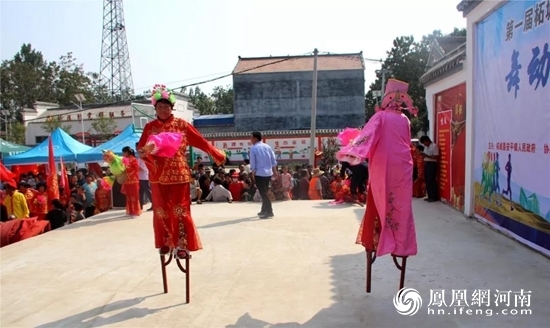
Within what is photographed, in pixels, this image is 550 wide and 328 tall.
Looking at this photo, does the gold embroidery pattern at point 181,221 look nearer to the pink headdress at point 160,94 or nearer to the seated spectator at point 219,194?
the pink headdress at point 160,94

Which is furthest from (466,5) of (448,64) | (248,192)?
(248,192)

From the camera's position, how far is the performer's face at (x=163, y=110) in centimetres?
429

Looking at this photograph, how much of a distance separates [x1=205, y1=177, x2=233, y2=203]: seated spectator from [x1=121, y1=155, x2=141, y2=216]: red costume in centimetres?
202

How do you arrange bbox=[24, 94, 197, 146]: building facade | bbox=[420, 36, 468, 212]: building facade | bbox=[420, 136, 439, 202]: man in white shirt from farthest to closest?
bbox=[24, 94, 197, 146]: building facade
bbox=[420, 136, 439, 202]: man in white shirt
bbox=[420, 36, 468, 212]: building facade

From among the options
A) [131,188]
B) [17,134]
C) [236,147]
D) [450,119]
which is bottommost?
[131,188]

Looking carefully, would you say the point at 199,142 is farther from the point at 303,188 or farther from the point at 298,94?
the point at 298,94

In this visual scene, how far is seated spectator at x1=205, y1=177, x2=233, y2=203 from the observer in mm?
10430

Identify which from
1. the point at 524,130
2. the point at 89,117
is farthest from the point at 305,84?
the point at 524,130

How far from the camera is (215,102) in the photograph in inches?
2078

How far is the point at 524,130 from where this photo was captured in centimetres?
521

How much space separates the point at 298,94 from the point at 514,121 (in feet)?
92.2

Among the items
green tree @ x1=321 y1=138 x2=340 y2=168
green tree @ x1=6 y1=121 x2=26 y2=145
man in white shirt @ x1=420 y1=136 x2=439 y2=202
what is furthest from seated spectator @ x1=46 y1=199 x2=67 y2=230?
green tree @ x1=6 y1=121 x2=26 y2=145

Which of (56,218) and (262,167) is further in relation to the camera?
(56,218)

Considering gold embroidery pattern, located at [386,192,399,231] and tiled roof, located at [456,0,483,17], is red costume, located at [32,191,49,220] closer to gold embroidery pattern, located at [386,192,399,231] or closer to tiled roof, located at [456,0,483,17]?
gold embroidery pattern, located at [386,192,399,231]
